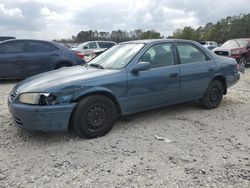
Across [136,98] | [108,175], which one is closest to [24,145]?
[108,175]

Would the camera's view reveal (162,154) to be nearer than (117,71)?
Yes

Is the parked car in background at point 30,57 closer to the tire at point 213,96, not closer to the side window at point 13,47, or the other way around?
the side window at point 13,47

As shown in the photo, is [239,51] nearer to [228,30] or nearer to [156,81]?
[156,81]

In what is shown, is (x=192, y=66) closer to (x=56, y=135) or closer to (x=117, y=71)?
(x=117, y=71)

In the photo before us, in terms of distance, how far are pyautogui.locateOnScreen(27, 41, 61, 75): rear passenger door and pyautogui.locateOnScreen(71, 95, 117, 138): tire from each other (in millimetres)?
5935

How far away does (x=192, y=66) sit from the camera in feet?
19.0

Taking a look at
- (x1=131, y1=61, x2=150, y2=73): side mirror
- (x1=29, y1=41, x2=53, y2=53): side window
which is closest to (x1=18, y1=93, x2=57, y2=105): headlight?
(x1=131, y1=61, x2=150, y2=73): side mirror

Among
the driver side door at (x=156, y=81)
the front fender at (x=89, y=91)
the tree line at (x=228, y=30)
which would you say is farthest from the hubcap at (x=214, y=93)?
the tree line at (x=228, y=30)

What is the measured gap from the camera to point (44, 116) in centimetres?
413

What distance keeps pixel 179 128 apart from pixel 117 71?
1.41 metres

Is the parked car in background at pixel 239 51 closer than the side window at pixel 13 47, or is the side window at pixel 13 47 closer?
the side window at pixel 13 47

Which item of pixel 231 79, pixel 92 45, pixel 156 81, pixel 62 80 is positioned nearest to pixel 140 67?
pixel 156 81

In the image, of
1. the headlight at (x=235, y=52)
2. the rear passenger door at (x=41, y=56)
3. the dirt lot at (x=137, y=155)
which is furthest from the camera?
the headlight at (x=235, y=52)

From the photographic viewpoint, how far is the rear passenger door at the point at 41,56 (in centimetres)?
991
